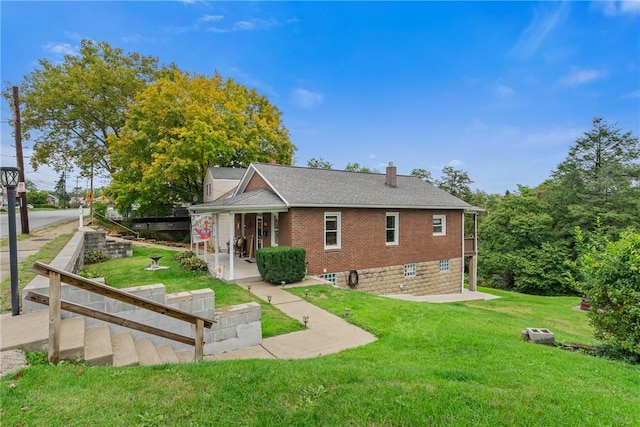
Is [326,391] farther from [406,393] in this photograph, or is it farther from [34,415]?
[34,415]

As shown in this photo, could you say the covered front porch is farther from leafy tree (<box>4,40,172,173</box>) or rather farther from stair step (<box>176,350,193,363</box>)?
leafy tree (<box>4,40,172,173</box>)

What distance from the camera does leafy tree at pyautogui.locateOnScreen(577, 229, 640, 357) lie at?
4703 mm

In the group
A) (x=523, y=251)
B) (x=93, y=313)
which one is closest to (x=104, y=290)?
(x=93, y=313)

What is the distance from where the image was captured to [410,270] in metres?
14.8

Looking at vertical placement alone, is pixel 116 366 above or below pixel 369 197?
below

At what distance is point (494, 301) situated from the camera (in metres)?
14.5

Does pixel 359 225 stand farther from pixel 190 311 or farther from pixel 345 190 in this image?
pixel 190 311

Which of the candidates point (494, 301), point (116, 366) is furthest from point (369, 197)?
point (116, 366)

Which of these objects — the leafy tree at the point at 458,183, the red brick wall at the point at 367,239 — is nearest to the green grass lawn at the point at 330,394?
the red brick wall at the point at 367,239

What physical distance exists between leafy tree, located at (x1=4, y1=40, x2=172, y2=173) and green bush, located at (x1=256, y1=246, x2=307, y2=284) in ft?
77.5

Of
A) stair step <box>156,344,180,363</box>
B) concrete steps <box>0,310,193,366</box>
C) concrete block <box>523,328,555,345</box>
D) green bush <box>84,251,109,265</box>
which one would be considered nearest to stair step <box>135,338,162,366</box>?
concrete steps <box>0,310,193,366</box>

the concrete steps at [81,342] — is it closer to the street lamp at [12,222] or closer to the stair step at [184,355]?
the stair step at [184,355]

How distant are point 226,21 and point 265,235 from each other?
10.1 metres

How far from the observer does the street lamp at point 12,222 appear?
4195 millimetres
